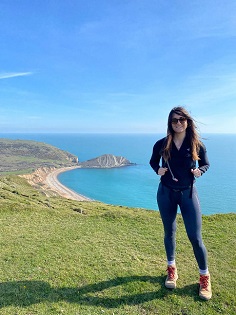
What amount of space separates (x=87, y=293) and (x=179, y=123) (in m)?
3.34

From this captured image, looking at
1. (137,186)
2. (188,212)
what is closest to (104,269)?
(188,212)

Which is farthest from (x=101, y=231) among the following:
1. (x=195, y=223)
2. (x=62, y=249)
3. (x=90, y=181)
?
(x=90, y=181)

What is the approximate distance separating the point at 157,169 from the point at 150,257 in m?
2.70

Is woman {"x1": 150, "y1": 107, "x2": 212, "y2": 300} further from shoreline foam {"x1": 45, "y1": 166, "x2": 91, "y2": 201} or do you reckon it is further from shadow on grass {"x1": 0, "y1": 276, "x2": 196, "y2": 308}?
shoreline foam {"x1": 45, "y1": 166, "x2": 91, "y2": 201}

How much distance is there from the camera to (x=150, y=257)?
5996 millimetres

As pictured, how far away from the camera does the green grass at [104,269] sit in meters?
4.21

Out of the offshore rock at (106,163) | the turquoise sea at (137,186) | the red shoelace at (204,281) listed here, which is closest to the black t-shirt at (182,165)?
the red shoelace at (204,281)

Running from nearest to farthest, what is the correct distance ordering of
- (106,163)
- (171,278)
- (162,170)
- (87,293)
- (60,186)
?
(162,170) → (87,293) → (171,278) → (60,186) → (106,163)

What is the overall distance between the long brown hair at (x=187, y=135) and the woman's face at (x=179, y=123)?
→ 0.05 meters

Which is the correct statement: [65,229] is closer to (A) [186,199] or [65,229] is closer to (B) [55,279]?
(B) [55,279]

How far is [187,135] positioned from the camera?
422cm

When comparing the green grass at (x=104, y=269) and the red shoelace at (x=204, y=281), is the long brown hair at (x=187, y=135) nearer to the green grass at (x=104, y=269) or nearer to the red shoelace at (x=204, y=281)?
the red shoelace at (x=204, y=281)

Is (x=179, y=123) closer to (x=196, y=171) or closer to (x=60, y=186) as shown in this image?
(x=196, y=171)

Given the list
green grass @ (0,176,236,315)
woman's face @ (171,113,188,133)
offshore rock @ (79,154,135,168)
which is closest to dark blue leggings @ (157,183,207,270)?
green grass @ (0,176,236,315)
